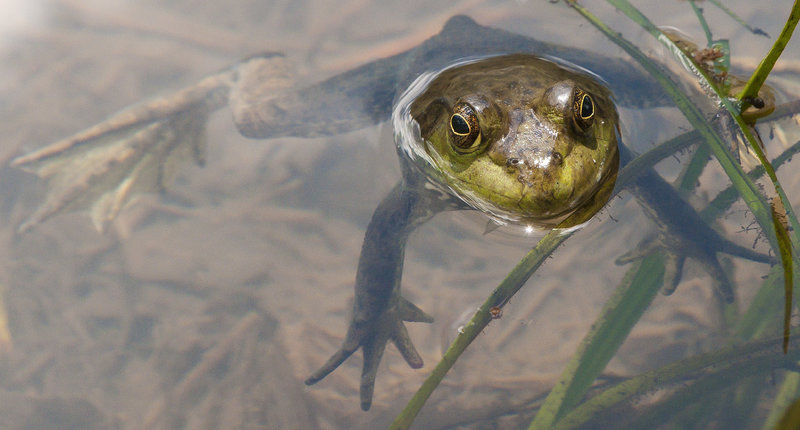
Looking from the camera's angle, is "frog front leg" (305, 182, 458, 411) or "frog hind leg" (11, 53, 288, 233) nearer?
"frog front leg" (305, 182, 458, 411)

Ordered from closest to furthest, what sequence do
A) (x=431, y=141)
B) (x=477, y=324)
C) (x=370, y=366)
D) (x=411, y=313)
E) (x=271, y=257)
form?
(x=477, y=324), (x=431, y=141), (x=370, y=366), (x=411, y=313), (x=271, y=257)

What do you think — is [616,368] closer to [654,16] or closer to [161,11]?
[654,16]

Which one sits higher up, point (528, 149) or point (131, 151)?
point (528, 149)

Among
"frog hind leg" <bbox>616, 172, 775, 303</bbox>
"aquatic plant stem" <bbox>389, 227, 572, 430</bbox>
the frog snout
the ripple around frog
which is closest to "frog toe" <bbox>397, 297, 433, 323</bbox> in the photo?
the ripple around frog

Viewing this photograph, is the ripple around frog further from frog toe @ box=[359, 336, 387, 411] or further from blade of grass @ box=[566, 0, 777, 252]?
frog toe @ box=[359, 336, 387, 411]

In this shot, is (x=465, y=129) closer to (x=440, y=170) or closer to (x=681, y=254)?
(x=440, y=170)

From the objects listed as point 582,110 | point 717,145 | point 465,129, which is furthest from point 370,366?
point 717,145
